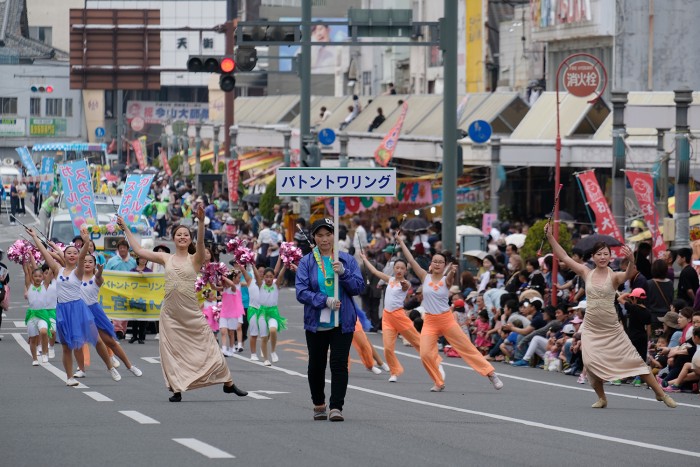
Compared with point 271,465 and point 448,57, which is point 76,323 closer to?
point 271,465

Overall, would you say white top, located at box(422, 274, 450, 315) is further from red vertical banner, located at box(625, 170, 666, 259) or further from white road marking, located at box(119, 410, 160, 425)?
red vertical banner, located at box(625, 170, 666, 259)

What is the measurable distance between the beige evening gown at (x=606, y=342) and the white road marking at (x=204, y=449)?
541cm

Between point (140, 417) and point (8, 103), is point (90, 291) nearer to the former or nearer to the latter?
point (140, 417)

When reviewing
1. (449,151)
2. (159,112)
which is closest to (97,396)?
(449,151)

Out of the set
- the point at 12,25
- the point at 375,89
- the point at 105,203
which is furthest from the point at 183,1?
the point at 105,203

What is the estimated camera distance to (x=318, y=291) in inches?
525

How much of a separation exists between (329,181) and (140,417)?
2.71 m

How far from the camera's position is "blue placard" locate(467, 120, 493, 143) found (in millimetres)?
36406

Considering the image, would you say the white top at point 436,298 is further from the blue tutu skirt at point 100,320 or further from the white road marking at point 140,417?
the white road marking at point 140,417

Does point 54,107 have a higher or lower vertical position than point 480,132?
higher

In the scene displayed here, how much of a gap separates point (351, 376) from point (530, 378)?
2368 millimetres

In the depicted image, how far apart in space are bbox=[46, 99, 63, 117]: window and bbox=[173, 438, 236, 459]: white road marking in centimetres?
10757

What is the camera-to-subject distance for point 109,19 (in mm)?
69062

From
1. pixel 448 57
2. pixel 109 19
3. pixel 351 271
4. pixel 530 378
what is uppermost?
pixel 109 19
